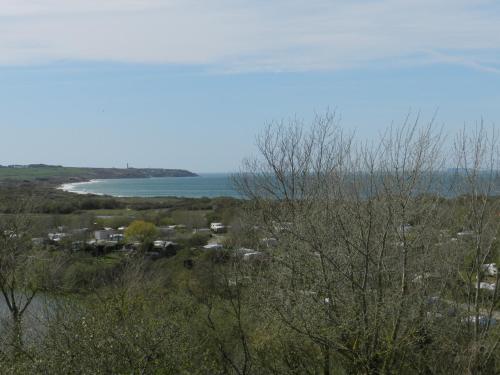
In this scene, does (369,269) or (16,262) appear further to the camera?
(16,262)

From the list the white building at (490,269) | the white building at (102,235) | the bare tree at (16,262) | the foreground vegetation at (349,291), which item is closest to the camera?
the foreground vegetation at (349,291)

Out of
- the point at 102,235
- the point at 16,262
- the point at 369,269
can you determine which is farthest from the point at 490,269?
the point at 102,235

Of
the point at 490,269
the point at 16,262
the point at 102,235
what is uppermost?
the point at 490,269

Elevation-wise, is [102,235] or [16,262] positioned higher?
[16,262]

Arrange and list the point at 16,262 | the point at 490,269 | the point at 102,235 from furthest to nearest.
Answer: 1. the point at 102,235
2. the point at 16,262
3. the point at 490,269

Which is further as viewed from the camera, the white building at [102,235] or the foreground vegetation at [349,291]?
the white building at [102,235]

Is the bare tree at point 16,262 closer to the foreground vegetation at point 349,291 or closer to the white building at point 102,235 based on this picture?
the foreground vegetation at point 349,291

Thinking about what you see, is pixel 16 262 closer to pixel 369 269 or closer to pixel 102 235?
pixel 369 269

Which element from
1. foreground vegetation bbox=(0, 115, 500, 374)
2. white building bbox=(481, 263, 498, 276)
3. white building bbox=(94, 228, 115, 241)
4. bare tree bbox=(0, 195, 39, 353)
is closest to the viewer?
foreground vegetation bbox=(0, 115, 500, 374)

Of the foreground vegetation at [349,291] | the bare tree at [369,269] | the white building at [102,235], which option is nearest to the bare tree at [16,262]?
the foreground vegetation at [349,291]

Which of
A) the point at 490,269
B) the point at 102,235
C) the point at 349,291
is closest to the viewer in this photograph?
the point at 349,291

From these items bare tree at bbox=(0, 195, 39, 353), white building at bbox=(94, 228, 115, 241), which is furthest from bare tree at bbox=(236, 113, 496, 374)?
white building at bbox=(94, 228, 115, 241)

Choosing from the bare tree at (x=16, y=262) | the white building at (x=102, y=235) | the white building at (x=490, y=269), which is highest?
the white building at (x=490, y=269)

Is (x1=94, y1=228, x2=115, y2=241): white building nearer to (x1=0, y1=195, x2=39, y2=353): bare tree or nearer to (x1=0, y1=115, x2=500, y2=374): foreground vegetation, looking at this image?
(x1=0, y1=195, x2=39, y2=353): bare tree
